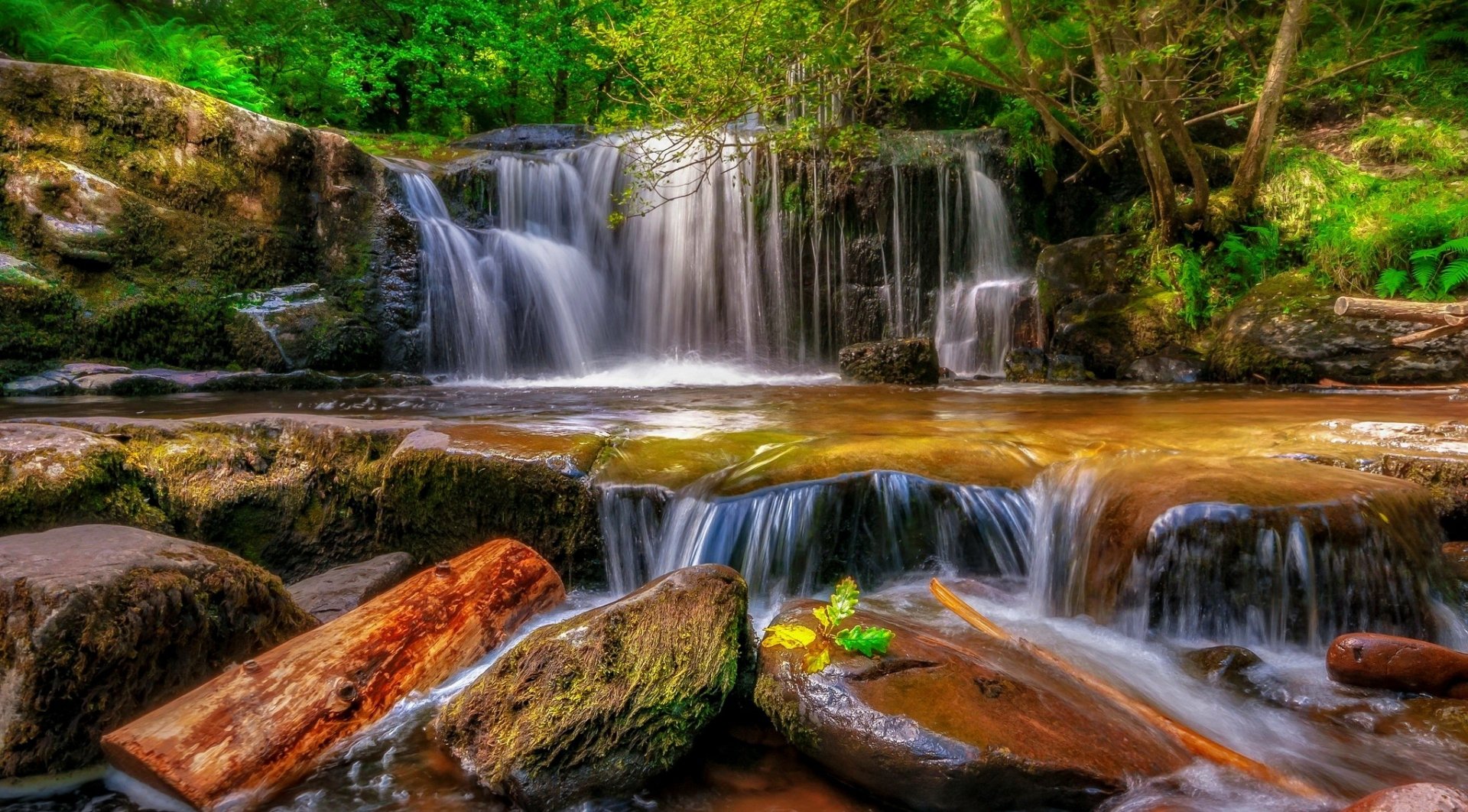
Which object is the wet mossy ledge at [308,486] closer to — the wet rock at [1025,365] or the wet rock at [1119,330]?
the wet rock at [1025,365]

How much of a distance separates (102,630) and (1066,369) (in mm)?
9377

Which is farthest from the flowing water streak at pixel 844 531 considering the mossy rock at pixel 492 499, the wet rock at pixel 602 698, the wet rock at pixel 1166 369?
the wet rock at pixel 1166 369

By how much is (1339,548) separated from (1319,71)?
8773 millimetres

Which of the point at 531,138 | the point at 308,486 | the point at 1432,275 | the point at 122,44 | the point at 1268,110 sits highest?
the point at 122,44

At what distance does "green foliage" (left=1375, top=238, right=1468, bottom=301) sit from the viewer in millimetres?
7969

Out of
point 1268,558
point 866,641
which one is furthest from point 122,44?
point 1268,558

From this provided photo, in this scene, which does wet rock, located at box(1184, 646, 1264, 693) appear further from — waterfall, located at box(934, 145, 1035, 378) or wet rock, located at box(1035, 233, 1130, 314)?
wet rock, located at box(1035, 233, 1130, 314)

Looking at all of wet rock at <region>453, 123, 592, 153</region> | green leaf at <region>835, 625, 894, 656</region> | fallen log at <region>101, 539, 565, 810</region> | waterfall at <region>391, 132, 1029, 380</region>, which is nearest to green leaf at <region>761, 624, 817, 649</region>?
green leaf at <region>835, 625, 894, 656</region>

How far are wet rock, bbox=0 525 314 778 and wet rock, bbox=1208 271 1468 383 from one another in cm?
929

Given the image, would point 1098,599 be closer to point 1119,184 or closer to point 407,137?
point 1119,184

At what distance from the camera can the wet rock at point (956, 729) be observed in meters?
2.32

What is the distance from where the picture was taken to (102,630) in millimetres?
2748

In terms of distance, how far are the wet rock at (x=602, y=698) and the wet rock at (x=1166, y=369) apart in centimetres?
801

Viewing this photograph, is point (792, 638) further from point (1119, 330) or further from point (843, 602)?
point (1119, 330)
